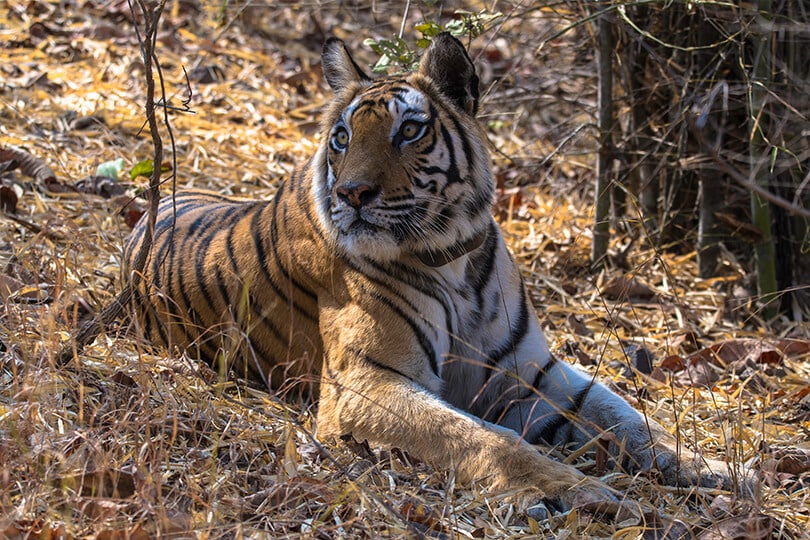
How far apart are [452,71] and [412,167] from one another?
1.48 feet

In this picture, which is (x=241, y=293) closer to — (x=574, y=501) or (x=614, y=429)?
(x=614, y=429)

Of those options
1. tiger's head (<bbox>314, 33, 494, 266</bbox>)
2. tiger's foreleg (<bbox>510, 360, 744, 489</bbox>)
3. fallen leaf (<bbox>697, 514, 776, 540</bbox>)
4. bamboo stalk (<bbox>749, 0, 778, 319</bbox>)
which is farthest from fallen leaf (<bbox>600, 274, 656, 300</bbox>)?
fallen leaf (<bbox>697, 514, 776, 540</bbox>)

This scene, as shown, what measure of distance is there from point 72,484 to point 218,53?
17.9 ft

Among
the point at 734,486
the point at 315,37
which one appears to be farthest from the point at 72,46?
the point at 734,486

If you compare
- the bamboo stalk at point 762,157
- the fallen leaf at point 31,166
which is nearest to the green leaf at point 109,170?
the fallen leaf at point 31,166

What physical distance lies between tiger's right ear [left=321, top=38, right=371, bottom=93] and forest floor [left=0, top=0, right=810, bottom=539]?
0.63 metres

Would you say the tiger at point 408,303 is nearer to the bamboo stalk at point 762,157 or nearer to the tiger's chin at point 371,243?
the tiger's chin at point 371,243

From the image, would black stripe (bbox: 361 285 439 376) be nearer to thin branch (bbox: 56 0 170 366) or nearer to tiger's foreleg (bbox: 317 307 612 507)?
tiger's foreleg (bbox: 317 307 612 507)

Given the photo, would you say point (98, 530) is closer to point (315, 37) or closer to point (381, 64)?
point (381, 64)

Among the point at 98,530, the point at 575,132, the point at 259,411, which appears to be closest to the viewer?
the point at 98,530

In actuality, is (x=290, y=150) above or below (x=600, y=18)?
below

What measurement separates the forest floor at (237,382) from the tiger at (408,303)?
0.44ft

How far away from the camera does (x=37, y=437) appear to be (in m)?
2.67

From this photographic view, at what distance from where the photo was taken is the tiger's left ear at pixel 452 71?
3510 millimetres
